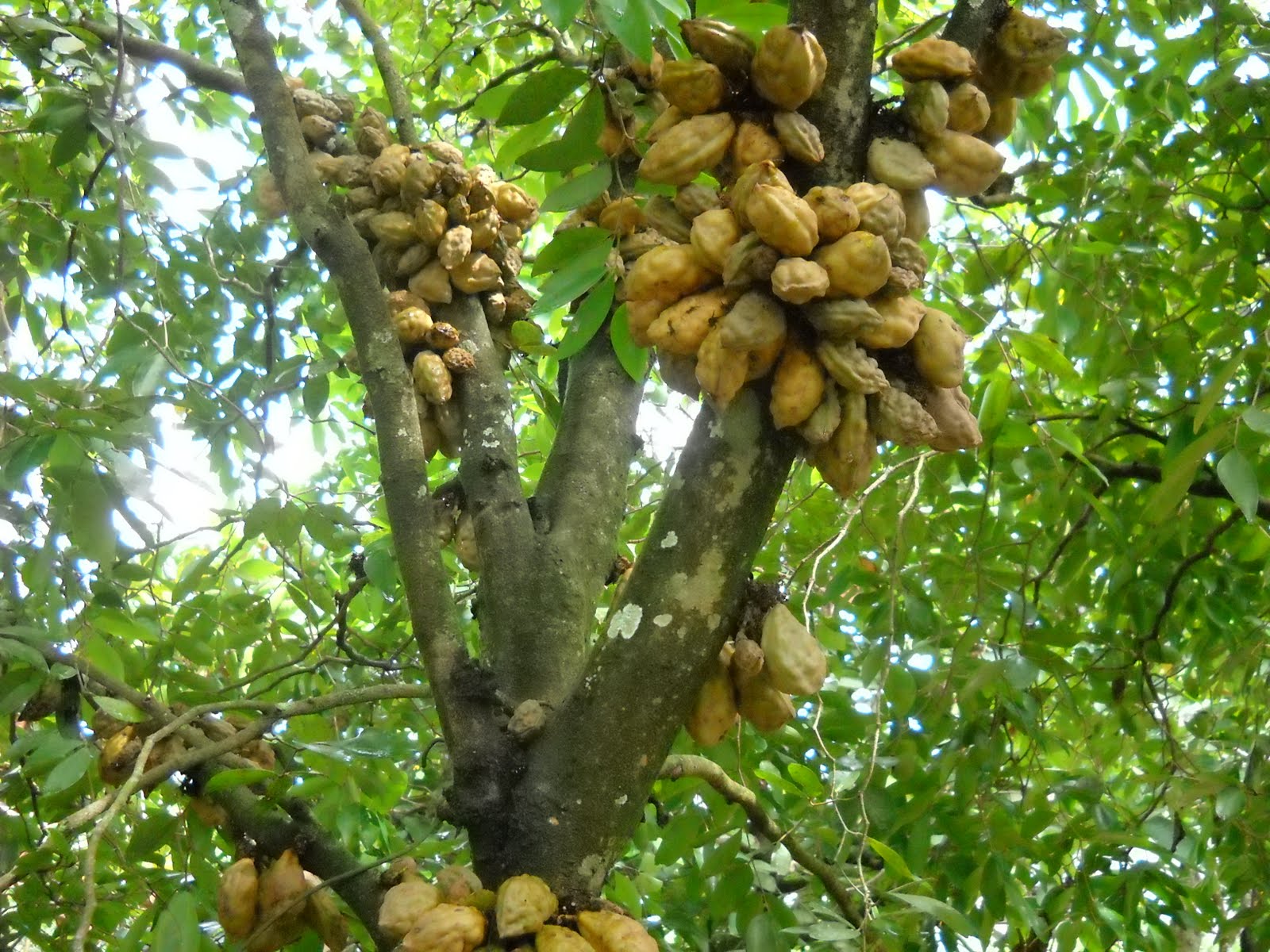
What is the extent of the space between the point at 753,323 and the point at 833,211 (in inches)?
7.4

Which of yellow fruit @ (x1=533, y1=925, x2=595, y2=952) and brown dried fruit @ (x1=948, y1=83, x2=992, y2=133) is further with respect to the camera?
brown dried fruit @ (x1=948, y1=83, x2=992, y2=133)

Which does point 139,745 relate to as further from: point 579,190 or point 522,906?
point 579,190

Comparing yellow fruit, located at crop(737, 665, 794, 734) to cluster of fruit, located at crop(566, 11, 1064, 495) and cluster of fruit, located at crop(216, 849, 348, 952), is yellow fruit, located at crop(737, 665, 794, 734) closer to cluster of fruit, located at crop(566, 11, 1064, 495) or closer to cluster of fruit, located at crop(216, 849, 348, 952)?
cluster of fruit, located at crop(566, 11, 1064, 495)

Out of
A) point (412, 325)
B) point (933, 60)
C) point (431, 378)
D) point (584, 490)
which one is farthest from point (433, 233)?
point (933, 60)

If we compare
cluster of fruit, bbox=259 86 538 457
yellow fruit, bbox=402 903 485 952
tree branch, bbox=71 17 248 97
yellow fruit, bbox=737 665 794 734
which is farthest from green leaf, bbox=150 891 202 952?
tree branch, bbox=71 17 248 97

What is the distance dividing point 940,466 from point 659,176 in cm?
155

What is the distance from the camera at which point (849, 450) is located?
165cm

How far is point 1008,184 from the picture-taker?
7.70 ft

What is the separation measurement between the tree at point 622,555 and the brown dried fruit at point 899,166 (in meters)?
0.04

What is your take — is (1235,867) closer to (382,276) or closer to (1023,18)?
(1023,18)

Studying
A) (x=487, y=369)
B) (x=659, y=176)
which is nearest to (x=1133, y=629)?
(x=487, y=369)

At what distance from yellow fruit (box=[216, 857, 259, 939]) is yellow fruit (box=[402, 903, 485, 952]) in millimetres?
Answer: 570

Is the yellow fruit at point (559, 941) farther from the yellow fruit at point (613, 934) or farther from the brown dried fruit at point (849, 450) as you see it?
the brown dried fruit at point (849, 450)

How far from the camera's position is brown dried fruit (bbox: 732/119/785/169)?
5.37ft
